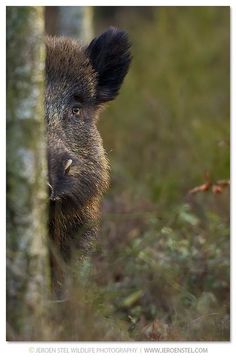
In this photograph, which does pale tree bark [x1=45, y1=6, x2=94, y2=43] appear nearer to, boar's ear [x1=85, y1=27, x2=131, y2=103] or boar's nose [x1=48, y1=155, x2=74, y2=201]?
boar's ear [x1=85, y1=27, x2=131, y2=103]

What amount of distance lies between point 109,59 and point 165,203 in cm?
296

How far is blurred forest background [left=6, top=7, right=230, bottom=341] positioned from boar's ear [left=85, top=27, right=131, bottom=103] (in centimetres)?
122

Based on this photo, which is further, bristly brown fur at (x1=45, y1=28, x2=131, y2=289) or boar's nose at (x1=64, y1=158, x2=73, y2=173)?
bristly brown fur at (x1=45, y1=28, x2=131, y2=289)

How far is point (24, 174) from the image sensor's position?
4.49m

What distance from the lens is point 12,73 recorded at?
4.55 metres

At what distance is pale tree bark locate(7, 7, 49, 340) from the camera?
446cm

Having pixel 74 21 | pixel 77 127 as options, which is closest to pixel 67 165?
pixel 77 127

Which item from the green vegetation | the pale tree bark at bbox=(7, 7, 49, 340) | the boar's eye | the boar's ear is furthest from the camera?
the boar's ear

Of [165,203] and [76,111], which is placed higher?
[76,111]

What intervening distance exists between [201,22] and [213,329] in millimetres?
11431

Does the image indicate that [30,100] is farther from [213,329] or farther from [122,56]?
[122,56]

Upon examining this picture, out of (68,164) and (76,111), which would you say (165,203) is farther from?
(68,164)

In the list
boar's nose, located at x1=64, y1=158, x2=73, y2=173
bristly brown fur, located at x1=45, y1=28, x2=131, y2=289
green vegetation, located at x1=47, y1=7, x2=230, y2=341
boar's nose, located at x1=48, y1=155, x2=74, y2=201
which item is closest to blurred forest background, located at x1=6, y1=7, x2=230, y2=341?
green vegetation, located at x1=47, y1=7, x2=230, y2=341

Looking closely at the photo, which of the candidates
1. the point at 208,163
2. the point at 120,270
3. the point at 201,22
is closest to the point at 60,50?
the point at 120,270
